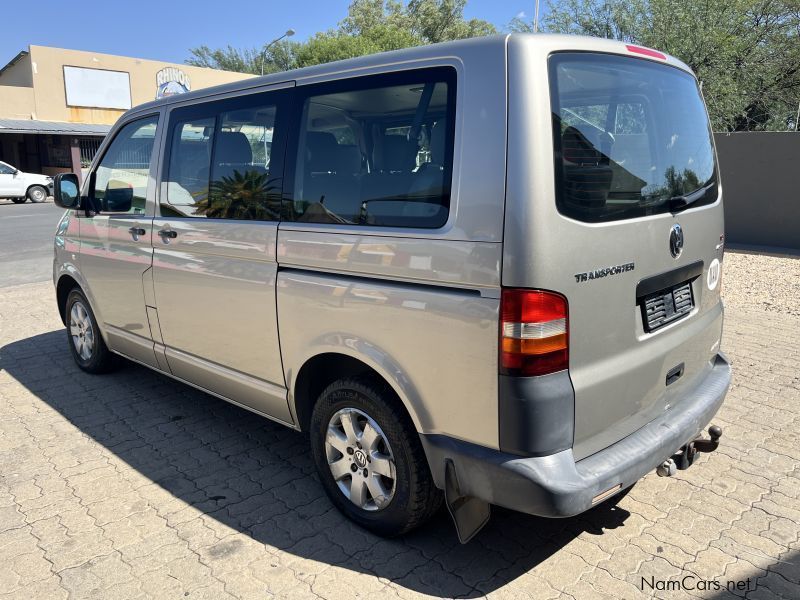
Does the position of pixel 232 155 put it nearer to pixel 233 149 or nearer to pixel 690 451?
pixel 233 149

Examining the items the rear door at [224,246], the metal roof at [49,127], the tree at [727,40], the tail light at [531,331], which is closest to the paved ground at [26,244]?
the rear door at [224,246]

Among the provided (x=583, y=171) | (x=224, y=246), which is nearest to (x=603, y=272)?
(x=583, y=171)

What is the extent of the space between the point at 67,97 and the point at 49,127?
119 inches

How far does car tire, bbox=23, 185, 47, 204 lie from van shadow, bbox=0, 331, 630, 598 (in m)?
22.6

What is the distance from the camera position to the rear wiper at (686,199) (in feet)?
8.99

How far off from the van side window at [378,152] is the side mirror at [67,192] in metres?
2.60

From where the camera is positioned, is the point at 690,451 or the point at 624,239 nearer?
the point at 624,239

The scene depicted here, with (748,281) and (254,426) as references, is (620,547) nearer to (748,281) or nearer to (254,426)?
(254,426)

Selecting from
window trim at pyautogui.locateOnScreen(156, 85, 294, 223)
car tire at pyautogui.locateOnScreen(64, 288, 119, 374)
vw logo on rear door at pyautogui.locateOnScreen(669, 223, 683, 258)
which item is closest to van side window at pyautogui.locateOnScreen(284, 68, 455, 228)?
window trim at pyautogui.locateOnScreen(156, 85, 294, 223)

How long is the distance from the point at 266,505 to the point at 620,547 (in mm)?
1771

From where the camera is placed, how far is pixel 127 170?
445 centimetres

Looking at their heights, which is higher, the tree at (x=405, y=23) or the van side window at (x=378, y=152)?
the tree at (x=405, y=23)

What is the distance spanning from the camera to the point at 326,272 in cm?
291

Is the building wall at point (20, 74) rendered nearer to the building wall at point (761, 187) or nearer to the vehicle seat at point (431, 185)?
the building wall at point (761, 187)
